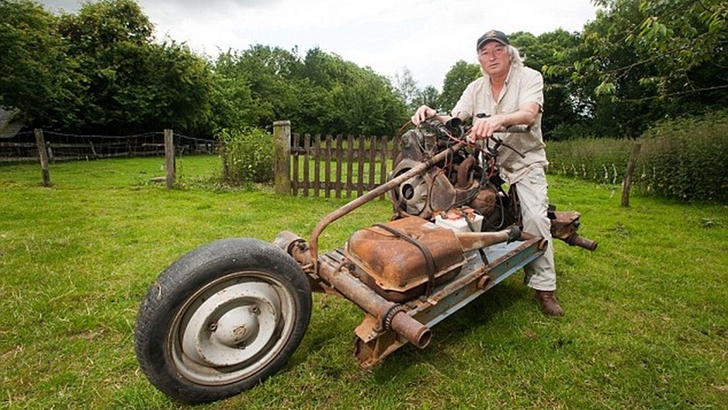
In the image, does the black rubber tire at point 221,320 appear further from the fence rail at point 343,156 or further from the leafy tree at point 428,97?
the leafy tree at point 428,97

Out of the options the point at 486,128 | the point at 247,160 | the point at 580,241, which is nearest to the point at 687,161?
the point at 580,241

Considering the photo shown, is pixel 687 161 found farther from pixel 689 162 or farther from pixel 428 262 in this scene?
pixel 428 262

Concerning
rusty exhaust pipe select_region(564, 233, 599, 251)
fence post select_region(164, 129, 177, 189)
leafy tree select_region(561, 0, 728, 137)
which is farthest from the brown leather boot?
fence post select_region(164, 129, 177, 189)

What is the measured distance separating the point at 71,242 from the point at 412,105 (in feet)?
166

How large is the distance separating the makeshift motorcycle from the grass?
0.71ft

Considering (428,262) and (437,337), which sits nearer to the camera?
(428,262)

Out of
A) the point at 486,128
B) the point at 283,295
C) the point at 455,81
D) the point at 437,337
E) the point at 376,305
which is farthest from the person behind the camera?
the point at 455,81

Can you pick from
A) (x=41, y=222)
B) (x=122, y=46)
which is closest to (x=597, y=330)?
(x=41, y=222)

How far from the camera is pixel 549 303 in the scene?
9.11 feet

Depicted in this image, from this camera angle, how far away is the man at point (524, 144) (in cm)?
270

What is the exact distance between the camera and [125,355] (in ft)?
7.04

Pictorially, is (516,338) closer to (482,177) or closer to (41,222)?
(482,177)

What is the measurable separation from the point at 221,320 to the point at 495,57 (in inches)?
100

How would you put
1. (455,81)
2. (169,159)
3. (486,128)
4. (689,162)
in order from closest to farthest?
(486,128), (689,162), (169,159), (455,81)
